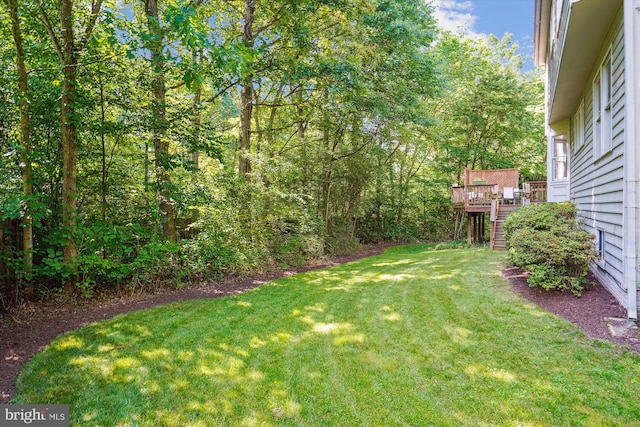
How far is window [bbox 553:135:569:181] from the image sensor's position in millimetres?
10270

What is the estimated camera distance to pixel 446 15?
1958 centimetres

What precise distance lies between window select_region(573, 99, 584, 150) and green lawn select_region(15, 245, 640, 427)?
4.60 metres

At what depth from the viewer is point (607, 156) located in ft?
16.5

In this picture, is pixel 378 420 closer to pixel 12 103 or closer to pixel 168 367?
pixel 168 367

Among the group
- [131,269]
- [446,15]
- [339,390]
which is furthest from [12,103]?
[446,15]

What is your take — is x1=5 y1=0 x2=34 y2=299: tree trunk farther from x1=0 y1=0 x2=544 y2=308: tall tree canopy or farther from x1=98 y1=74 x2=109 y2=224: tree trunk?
x1=98 y1=74 x2=109 y2=224: tree trunk

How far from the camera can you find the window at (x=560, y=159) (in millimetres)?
10270

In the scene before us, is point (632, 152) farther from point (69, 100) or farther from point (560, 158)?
point (560, 158)

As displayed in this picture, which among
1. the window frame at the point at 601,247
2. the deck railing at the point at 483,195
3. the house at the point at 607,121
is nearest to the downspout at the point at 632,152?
the house at the point at 607,121

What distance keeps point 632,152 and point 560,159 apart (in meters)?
7.74

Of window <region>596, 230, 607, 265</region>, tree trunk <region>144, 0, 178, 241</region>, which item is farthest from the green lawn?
tree trunk <region>144, 0, 178, 241</region>

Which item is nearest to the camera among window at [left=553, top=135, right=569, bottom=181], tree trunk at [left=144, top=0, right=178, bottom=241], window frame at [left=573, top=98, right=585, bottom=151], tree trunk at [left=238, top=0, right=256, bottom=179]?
tree trunk at [left=144, top=0, right=178, bottom=241]

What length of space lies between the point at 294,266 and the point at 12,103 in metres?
6.49

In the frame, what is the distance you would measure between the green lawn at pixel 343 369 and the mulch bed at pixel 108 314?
0.63 ft
